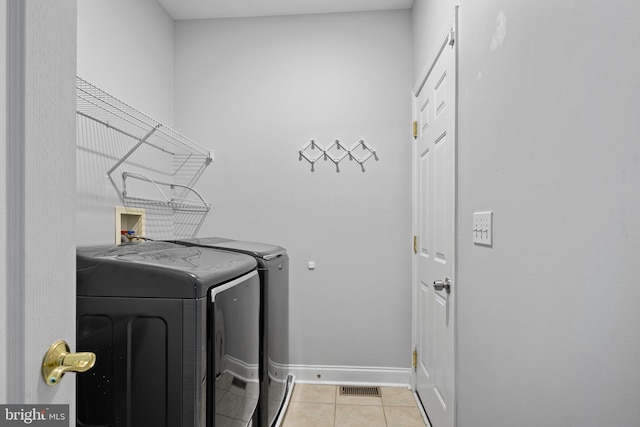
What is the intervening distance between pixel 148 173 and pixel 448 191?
187 centimetres

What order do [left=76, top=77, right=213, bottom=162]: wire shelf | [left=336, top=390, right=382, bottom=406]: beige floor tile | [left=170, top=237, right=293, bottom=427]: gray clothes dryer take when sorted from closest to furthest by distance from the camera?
[left=76, top=77, right=213, bottom=162]: wire shelf → [left=170, top=237, right=293, bottom=427]: gray clothes dryer → [left=336, top=390, right=382, bottom=406]: beige floor tile

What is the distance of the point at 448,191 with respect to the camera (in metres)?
1.75

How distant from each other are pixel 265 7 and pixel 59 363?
2.72 metres

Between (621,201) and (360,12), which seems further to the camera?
(360,12)

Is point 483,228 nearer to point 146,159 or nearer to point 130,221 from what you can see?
point 130,221

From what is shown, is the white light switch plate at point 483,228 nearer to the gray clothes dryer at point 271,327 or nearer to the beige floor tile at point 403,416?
the gray clothes dryer at point 271,327

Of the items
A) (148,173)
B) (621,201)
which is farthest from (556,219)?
(148,173)

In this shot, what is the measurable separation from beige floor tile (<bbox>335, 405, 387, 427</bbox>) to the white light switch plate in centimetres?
138

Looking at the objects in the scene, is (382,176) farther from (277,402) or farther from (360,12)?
(277,402)

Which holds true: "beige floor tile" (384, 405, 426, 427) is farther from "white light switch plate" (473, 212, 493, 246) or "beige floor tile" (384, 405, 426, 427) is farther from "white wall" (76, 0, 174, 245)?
"white wall" (76, 0, 174, 245)

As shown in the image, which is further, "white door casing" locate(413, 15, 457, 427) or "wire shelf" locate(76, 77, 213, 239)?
"wire shelf" locate(76, 77, 213, 239)

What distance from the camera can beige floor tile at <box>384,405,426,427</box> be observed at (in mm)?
2170

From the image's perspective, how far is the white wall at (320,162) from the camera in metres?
2.74

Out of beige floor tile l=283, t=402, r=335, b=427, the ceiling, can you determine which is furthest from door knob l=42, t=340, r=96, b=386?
the ceiling
